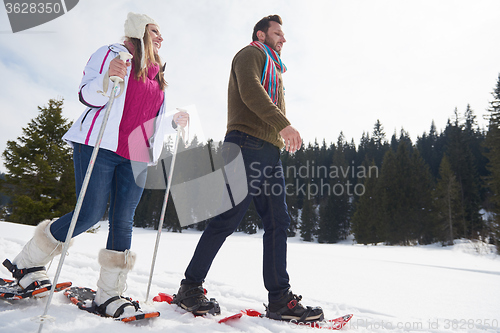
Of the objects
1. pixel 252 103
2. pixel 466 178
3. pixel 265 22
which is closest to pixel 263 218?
pixel 252 103

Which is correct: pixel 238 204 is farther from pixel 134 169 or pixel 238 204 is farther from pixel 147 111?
pixel 147 111

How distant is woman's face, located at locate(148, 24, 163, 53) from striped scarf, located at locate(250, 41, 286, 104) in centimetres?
76

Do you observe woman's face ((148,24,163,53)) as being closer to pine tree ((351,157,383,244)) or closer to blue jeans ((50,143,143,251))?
blue jeans ((50,143,143,251))

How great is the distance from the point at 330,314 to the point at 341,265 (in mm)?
2848

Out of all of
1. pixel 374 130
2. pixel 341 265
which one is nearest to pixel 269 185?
pixel 341 265

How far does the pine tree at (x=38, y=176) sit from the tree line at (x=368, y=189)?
0.05 m

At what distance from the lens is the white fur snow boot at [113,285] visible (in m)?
1.76

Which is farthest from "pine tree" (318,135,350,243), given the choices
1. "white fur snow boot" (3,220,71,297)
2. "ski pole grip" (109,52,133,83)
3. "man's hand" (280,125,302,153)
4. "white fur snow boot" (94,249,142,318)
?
"ski pole grip" (109,52,133,83)

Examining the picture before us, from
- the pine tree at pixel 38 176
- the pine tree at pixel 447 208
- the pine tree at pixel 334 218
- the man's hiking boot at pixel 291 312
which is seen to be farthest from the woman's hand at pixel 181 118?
the pine tree at pixel 334 218

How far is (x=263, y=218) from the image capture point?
7.46ft

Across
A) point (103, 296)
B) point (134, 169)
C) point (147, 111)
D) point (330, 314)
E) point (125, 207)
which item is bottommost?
point (330, 314)

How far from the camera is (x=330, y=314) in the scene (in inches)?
96.0

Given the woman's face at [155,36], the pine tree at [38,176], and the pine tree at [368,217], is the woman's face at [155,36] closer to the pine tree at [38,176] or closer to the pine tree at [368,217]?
the pine tree at [38,176]

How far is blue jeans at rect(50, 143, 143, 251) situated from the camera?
1815 millimetres
